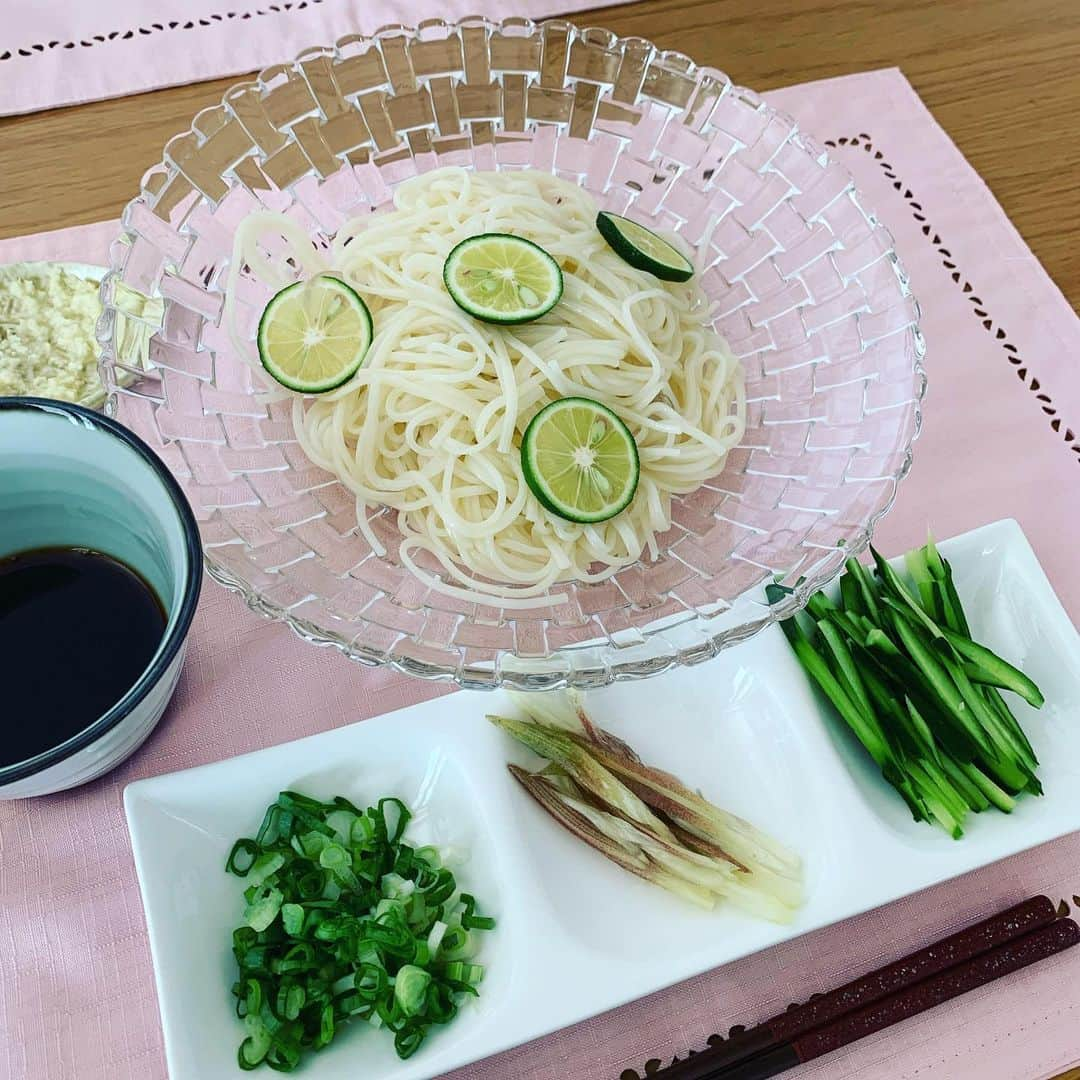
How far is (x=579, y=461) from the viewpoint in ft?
4.40

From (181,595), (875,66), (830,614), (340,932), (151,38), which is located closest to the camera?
(181,595)

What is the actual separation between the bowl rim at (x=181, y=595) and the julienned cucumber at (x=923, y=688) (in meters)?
0.87

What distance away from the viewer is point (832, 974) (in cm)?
136

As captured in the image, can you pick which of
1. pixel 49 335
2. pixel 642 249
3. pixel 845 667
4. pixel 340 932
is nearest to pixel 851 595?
pixel 845 667

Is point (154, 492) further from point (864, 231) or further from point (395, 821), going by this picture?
point (864, 231)

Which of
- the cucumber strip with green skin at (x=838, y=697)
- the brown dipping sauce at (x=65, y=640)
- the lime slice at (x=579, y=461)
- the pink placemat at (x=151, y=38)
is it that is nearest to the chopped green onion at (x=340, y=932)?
the brown dipping sauce at (x=65, y=640)

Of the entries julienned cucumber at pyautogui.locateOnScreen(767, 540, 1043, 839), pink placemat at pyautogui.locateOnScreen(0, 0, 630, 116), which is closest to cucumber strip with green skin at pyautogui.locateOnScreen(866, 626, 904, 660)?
julienned cucumber at pyautogui.locateOnScreen(767, 540, 1043, 839)

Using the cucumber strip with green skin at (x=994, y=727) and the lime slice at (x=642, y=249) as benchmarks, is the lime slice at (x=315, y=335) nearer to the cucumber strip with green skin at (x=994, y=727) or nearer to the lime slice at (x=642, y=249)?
the lime slice at (x=642, y=249)

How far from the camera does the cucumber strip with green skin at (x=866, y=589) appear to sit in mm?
1519

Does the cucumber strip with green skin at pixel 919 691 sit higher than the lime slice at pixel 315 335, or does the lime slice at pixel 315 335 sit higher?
the lime slice at pixel 315 335

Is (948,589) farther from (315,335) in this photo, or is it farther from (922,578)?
(315,335)

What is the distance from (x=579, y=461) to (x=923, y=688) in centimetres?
64

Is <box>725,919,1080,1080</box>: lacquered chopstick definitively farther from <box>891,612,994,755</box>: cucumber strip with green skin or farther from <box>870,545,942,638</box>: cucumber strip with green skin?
<box>870,545,942,638</box>: cucumber strip with green skin

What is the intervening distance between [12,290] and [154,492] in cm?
68
